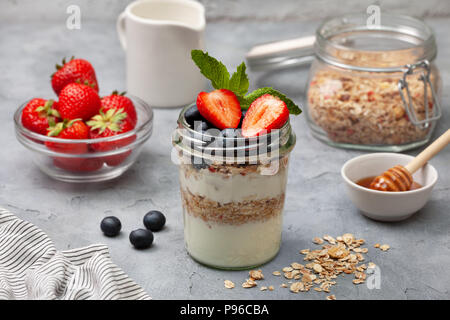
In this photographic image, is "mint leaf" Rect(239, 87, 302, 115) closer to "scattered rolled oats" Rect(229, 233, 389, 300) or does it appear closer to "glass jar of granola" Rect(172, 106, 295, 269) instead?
"glass jar of granola" Rect(172, 106, 295, 269)

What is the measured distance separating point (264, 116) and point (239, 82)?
0.32 ft

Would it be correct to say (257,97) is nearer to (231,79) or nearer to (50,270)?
(231,79)

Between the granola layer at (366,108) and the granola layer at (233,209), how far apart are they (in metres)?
0.45

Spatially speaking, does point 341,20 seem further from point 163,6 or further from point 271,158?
point 271,158

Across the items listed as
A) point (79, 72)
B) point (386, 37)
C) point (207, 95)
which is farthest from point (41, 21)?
point (207, 95)

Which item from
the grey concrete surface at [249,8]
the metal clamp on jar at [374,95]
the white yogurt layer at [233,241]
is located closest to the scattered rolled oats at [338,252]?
the white yogurt layer at [233,241]

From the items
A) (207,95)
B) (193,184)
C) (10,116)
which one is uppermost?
(207,95)

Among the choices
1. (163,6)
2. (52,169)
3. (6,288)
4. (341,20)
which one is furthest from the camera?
(163,6)

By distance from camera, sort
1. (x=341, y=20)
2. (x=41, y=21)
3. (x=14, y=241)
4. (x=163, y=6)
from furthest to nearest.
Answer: (x=41, y=21), (x=163, y=6), (x=341, y=20), (x=14, y=241)

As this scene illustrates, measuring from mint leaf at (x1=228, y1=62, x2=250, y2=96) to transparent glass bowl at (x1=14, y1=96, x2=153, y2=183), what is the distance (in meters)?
0.36

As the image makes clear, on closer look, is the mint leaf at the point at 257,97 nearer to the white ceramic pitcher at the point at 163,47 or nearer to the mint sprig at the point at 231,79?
→ the mint sprig at the point at 231,79

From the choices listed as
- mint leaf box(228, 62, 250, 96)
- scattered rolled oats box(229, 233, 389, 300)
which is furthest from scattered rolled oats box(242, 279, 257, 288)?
mint leaf box(228, 62, 250, 96)

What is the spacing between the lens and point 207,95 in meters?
1.11

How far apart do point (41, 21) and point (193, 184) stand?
146 cm
